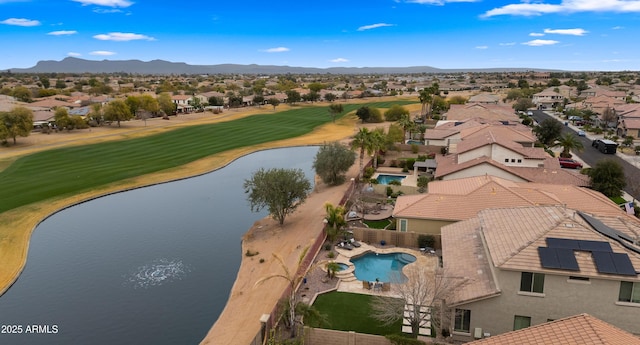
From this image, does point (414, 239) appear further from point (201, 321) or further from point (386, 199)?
point (201, 321)

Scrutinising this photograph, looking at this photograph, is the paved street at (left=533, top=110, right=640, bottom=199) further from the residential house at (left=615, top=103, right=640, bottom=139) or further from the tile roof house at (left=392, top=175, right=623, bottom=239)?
the tile roof house at (left=392, top=175, right=623, bottom=239)

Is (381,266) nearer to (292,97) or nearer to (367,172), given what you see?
(367,172)

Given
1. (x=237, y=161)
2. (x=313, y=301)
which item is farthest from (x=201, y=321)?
(x=237, y=161)

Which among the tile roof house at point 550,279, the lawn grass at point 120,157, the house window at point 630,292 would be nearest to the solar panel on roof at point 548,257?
the tile roof house at point 550,279

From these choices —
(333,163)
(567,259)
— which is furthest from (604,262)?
(333,163)

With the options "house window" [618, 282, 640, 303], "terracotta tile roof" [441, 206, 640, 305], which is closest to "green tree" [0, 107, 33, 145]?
"terracotta tile roof" [441, 206, 640, 305]
